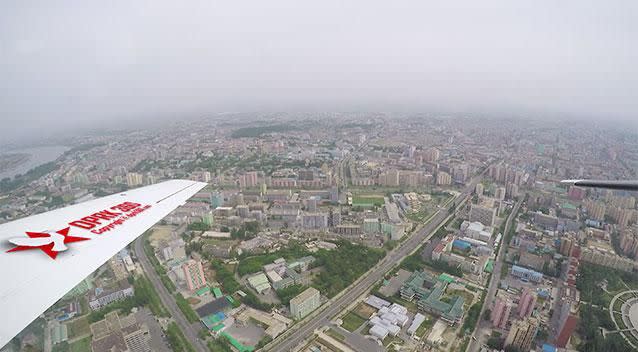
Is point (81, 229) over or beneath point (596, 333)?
over

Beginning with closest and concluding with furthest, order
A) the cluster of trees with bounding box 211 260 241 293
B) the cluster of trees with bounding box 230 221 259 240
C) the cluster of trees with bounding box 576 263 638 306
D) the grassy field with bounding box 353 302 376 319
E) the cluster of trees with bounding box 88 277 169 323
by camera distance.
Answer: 1. the cluster of trees with bounding box 88 277 169 323
2. the grassy field with bounding box 353 302 376 319
3. the cluster of trees with bounding box 576 263 638 306
4. the cluster of trees with bounding box 211 260 241 293
5. the cluster of trees with bounding box 230 221 259 240

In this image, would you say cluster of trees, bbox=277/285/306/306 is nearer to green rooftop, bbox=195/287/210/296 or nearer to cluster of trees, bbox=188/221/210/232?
green rooftop, bbox=195/287/210/296

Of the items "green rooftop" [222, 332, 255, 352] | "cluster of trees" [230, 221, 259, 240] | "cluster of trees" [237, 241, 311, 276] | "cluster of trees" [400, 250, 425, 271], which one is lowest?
"green rooftop" [222, 332, 255, 352]

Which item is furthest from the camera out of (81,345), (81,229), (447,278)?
(447,278)

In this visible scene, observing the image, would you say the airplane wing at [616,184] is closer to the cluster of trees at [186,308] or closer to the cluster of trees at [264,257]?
the cluster of trees at [186,308]

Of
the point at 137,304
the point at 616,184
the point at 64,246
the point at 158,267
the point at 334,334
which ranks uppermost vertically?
the point at 616,184

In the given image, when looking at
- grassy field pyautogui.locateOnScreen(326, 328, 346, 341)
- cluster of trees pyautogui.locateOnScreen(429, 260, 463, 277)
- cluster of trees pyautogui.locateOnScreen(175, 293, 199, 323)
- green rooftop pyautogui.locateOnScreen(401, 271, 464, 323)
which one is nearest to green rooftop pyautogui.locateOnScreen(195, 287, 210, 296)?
cluster of trees pyautogui.locateOnScreen(175, 293, 199, 323)

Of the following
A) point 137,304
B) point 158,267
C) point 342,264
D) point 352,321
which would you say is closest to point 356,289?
point 342,264

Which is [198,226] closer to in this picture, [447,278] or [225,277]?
[225,277]
